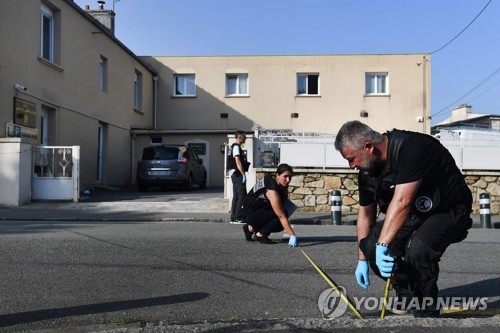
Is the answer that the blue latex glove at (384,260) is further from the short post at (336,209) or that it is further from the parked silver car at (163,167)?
the parked silver car at (163,167)

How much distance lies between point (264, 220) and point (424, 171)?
427cm

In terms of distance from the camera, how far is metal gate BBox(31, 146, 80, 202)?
43.9 ft

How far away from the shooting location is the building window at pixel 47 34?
15.2 m

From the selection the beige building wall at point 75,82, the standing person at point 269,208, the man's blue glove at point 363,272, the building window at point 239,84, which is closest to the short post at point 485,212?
the standing person at point 269,208

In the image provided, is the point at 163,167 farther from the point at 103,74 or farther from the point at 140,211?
the point at 103,74

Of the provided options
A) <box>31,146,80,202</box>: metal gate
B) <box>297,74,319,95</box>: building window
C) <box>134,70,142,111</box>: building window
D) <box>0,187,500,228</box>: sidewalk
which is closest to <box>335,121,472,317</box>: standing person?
<box>0,187,500,228</box>: sidewalk

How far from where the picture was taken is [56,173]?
13.5 m

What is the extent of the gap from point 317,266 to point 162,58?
69.2 feet

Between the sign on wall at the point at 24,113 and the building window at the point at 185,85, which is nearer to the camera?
the sign on wall at the point at 24,113

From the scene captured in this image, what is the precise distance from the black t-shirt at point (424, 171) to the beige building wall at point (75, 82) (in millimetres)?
11838

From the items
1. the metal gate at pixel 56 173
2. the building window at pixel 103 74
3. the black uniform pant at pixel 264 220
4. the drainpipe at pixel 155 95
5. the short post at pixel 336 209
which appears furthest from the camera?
the drainpipe at pixel 155 95

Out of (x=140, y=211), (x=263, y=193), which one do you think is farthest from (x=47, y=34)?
(x=263, y=193)

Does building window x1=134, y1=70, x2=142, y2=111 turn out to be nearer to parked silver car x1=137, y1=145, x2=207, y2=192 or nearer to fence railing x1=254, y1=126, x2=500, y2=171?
parked silver car x1=137, y1=145, x2=207, y2=192

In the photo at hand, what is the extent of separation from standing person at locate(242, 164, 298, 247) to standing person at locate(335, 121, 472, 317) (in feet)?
11.1
